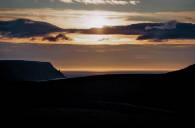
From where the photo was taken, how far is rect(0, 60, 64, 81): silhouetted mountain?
417 feet

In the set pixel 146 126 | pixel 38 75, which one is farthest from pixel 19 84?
pixel 38 75

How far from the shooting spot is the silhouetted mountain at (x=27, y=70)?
12725 centimetres

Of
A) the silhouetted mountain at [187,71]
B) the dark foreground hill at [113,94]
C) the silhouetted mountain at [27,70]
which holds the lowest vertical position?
the silhouetted mountain at [27,70]

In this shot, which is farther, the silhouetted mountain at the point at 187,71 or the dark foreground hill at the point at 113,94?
the silhouetted mountain at the point at 187,71

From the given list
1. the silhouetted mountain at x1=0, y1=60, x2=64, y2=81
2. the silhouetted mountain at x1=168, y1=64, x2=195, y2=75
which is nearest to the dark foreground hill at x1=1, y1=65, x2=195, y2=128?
the silhouetted mountain at x1=168, y1=64, x2=195, y2=75

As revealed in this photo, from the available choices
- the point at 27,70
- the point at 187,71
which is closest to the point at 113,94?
the point at 187,71

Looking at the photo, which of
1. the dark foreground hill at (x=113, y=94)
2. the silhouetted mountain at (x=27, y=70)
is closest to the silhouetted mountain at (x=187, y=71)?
the dark foreground hill at (x=113, y=94)

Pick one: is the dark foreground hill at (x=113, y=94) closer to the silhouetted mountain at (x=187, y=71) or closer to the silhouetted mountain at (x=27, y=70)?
the silhouetted mountain at (x=187, y=71)

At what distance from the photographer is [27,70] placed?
137 metres

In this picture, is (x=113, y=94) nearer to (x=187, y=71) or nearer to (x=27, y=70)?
(x=187, y=71)

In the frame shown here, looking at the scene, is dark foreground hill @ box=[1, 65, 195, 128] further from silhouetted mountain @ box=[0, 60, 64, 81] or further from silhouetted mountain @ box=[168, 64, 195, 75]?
silhouetted mountain @ box=[0, 60, 64, 81]

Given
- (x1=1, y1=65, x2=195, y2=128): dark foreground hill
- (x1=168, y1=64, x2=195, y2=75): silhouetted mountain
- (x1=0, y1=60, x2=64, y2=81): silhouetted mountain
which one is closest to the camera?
(x1=1, y1=65, x2=195, y2=128): dark foreground hill

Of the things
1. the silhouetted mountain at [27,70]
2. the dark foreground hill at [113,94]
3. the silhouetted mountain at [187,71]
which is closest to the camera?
the dark foreground hill at [113,94]

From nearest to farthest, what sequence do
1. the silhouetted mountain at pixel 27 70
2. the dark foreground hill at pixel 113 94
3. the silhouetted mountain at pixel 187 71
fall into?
the dark foreground hill at pixel 113 94, the silhouetted mountain at pixel 187 71, the silhouetted mountain at pixel 27 70
